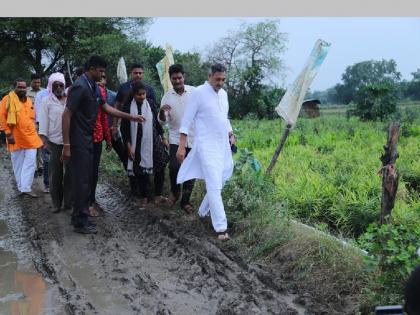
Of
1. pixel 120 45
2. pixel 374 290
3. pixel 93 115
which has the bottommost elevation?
pixel 374 290

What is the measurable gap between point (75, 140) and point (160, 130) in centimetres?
142

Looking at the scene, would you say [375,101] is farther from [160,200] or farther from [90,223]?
[90,223]

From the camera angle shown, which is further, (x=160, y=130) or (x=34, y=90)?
(x=34, y=90)

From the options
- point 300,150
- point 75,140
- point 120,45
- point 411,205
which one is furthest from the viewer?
point 120,45

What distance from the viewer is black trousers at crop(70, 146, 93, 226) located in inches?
201

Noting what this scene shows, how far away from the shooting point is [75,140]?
5.05m

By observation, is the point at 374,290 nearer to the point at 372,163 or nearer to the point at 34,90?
the point at 372,163

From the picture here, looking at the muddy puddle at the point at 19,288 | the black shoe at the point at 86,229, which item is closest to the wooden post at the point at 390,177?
the muddy puddle at the point at 19,288

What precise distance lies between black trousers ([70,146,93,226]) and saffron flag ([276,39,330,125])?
3051mm

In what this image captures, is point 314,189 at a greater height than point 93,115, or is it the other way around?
point 93,115

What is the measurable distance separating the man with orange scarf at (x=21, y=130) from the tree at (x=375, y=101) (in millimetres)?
14706

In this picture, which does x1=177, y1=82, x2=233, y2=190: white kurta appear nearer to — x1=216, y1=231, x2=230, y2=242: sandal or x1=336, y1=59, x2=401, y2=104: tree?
x1=216, y1=231, x2=230, y2=242: sandal

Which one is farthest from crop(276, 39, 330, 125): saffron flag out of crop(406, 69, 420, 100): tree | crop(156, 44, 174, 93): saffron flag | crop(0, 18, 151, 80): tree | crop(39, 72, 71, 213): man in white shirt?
crop(406, 69, 420, 100): tree

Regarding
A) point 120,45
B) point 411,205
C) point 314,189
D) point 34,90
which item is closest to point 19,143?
point 34,90
